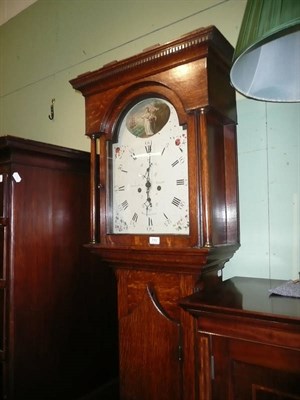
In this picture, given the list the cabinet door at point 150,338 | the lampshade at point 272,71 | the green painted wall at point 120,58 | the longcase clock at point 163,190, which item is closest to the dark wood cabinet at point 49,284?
the longcase clock at point 163,190

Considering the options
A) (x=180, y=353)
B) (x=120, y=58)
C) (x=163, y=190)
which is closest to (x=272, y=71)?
(x=163, y=190)

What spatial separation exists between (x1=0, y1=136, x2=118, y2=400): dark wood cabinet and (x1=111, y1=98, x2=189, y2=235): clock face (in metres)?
0.40

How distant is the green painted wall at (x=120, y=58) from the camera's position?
4.68 ft

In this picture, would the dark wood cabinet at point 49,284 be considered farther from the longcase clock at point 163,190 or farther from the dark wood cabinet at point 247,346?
the dark wood cabinet at point 247,346

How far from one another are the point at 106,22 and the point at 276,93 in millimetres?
1637

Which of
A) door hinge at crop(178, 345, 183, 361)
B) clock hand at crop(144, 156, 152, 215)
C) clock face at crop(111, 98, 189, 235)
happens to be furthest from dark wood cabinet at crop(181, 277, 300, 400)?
clock hand at crop(144, 156, 152, 215)

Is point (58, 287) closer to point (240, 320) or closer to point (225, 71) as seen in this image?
point (240, 320)

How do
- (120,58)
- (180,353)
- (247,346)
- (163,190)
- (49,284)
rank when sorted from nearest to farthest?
(247,346) → (180,353) → (163,190) → (49,284) → (120,58)

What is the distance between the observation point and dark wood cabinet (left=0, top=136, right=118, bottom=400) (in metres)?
1.49

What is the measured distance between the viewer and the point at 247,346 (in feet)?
Answer: 3.04

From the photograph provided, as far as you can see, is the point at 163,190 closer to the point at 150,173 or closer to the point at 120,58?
the point at 150,173

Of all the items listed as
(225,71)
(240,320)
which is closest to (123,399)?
(240,320)

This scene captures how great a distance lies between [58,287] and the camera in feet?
5.50

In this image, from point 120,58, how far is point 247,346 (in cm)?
182
